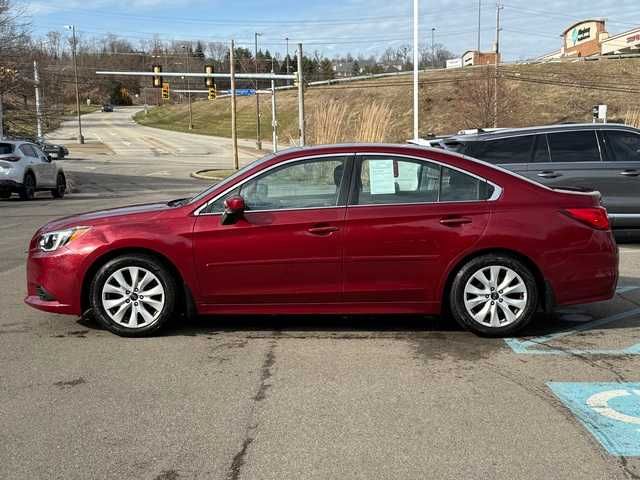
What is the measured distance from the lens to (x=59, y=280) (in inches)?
217

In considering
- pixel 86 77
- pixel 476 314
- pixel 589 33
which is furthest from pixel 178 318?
pixel 589 33

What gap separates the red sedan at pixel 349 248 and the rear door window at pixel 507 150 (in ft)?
12.8

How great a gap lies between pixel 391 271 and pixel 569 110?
61.2 m

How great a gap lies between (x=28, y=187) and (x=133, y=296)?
15.4m

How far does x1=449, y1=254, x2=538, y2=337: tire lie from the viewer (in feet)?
17.8

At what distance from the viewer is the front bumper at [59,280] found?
5.48 meters

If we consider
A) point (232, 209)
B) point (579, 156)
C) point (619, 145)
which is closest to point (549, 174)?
point (579, 156)

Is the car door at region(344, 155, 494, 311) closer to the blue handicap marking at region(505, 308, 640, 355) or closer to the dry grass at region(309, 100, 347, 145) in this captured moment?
the blue handicap marking at region(505, 308, 640, 355)

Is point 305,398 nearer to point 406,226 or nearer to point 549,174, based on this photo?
point 406,226

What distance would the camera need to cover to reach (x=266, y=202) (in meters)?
5.51

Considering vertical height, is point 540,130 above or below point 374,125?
below

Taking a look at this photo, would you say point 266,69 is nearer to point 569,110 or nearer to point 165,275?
point 569,110

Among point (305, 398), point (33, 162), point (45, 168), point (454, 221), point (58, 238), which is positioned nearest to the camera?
point (305, 398)

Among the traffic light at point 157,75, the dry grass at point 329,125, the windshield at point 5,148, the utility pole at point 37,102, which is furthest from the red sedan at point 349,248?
the traffic light at point 157,75
